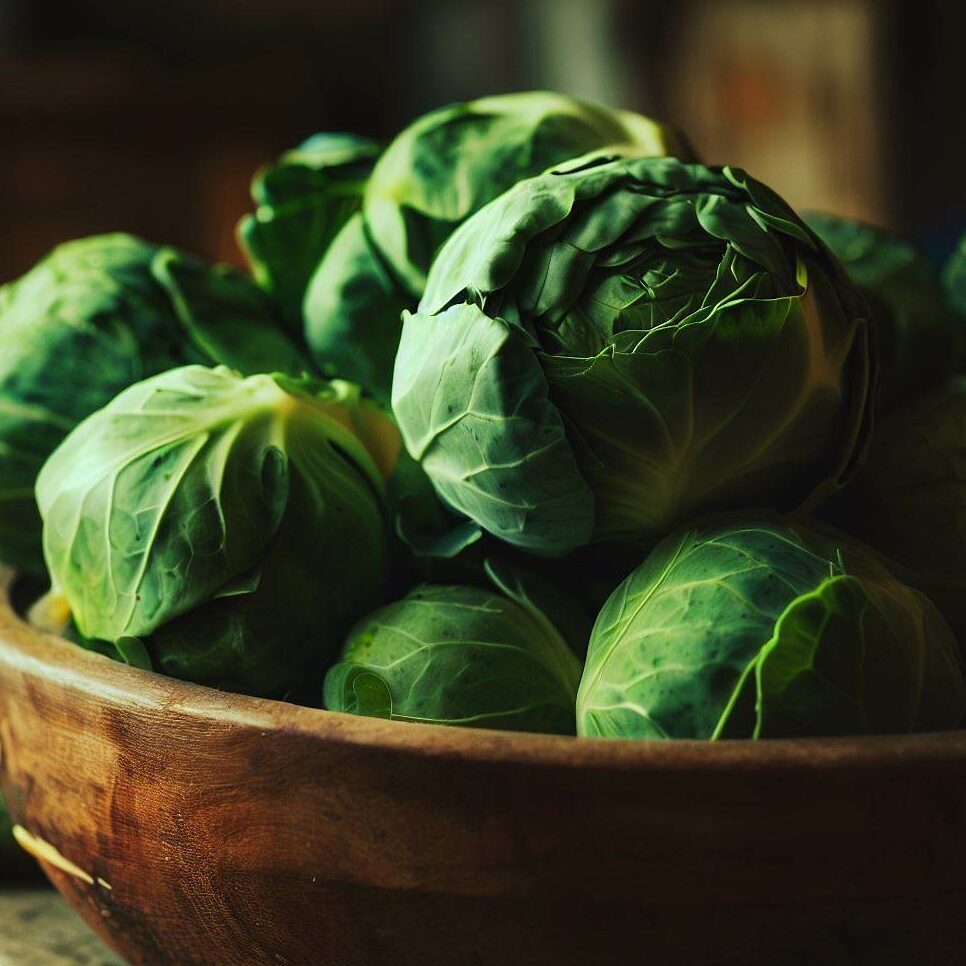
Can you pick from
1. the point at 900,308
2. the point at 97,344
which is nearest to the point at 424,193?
the point at 97,344

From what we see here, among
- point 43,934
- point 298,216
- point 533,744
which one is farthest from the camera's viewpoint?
point 298,216

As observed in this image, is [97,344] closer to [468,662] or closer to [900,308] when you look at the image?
[468,662]

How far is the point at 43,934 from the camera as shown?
107 centimetres

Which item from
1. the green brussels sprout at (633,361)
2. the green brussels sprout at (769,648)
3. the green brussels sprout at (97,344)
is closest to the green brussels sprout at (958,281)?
the green brussels sprout at (633,361)

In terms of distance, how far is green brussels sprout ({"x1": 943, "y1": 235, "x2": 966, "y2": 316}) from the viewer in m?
1.26

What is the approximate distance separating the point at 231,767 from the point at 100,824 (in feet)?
0.54

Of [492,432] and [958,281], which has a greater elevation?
[492,432]

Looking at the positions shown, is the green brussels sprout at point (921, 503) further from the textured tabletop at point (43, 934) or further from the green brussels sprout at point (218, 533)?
the textured tabletop at point (43, 934)

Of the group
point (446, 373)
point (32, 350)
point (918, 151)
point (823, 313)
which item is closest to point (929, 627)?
point (823, 313)

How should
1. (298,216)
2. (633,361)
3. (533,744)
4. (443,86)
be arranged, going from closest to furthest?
(533,744), (633,361), (298,216), (443,86)

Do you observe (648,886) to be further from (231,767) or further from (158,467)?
(158,467)

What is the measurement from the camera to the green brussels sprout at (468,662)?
2.76 ft

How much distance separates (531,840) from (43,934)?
59 centimetres

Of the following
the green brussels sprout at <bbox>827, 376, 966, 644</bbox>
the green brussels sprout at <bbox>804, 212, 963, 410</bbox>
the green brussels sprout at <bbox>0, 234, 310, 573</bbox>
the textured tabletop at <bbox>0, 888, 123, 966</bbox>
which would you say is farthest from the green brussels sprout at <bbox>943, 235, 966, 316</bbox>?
the textured tabletop at <bbox>0, 888, 123, 966</bbox>
